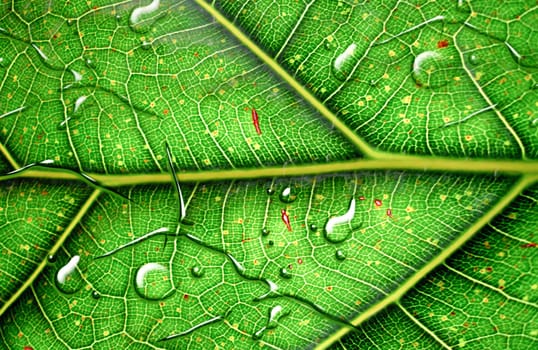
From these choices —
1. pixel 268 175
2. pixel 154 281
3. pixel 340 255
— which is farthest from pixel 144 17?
pixel 340 255

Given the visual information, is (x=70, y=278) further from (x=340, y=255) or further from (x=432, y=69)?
(x=432, y=69)

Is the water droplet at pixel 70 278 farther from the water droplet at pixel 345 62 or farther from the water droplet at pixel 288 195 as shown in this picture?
the water droplet at pixel 345 62

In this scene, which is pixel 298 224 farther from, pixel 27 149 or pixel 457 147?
pixel 27 149

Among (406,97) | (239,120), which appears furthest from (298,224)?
(406,97)

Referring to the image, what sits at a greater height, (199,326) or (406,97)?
(406,97)

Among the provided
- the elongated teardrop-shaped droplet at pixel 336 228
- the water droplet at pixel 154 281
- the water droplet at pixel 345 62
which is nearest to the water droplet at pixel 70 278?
the water droplet at pixel 154 281

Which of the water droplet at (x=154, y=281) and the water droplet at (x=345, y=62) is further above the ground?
the water droplet at (x=345, y=62)
